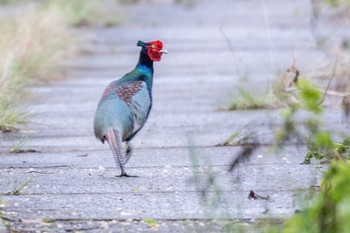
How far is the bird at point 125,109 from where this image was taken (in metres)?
7.25

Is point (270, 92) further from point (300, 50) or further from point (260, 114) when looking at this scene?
point (300, 50)

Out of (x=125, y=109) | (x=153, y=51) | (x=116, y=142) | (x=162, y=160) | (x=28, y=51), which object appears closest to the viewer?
(x=116, y=142)

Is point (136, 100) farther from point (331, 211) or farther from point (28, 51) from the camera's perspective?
point (28, 51)

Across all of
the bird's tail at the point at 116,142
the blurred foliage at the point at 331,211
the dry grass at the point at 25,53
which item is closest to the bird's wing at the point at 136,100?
the bird's tail at the point at 116,142

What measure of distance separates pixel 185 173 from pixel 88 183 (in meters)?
0.66

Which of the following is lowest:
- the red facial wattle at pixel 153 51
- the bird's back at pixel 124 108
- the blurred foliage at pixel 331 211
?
the bird's back at pixel 124 108

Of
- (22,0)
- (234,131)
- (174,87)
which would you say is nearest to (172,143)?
(234,131)

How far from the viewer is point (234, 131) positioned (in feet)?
31.0

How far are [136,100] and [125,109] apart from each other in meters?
0.14

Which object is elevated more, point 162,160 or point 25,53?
point 162,160

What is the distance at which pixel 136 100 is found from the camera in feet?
24.7

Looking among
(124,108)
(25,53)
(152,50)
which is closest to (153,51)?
(152,50)

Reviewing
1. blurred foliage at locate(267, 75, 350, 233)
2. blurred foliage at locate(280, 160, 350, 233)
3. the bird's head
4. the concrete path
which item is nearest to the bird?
the bird's head

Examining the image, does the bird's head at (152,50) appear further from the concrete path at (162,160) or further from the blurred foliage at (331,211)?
the blurred foliage at (331,211)
